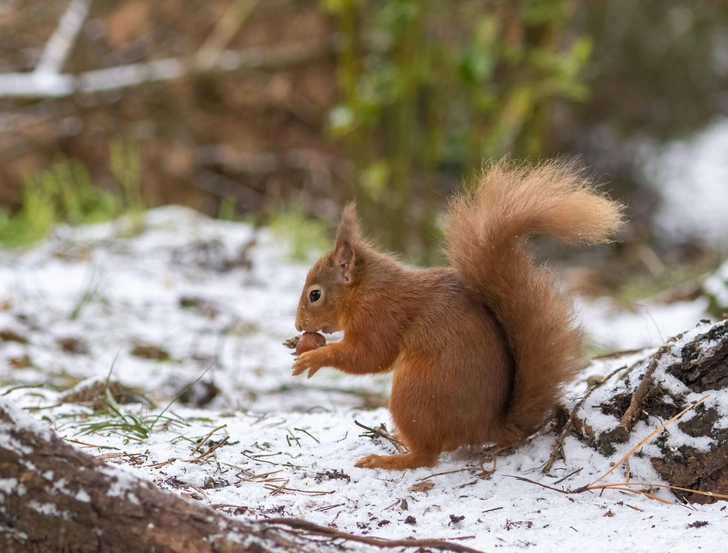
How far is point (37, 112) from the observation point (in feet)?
17.2

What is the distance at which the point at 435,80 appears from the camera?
4418 mm

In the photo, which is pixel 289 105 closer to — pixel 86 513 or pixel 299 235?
pixel 299 235

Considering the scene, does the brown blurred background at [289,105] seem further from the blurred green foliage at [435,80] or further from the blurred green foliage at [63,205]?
the blurred green foliage at [63,205]

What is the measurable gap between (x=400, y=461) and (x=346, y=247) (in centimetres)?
57

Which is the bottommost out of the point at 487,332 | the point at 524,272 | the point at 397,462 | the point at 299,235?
the point at 397,462

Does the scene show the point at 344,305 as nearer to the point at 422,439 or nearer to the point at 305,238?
the point at 422,439

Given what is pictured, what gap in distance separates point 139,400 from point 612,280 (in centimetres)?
403

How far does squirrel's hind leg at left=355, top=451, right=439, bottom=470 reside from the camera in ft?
5.62

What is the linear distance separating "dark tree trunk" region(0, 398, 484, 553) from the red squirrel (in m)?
0.65

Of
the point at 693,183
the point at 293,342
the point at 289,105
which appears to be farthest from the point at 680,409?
the point at 693,183

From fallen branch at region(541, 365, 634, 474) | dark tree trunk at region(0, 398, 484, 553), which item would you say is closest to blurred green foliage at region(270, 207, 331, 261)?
fallen branch at region(541, 365, 634, 474)

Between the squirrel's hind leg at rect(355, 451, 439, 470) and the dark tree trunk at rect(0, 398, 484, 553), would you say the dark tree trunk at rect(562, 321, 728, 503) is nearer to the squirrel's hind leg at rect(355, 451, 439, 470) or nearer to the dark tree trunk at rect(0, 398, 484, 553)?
the squirrel's hind leg at rect(355, 451, 439, 470)

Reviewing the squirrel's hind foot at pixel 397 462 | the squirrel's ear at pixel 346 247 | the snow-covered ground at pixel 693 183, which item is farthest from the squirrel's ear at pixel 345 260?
the snow-covered ground at pixel 693 183

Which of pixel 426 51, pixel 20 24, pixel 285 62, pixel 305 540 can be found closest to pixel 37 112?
pixel 20 24
